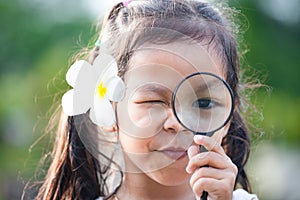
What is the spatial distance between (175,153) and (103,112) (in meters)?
0.38

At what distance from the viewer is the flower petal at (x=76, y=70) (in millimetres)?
3061

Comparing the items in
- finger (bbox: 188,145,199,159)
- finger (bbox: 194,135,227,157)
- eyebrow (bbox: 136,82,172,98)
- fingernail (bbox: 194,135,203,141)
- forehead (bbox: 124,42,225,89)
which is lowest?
finger (bbox: 188,145,199,159)

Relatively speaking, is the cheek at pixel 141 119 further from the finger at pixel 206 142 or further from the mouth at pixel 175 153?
the finger at pixel 206 142

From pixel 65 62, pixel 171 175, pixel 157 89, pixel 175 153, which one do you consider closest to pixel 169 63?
pixel 157 89

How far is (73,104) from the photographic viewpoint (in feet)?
10.1

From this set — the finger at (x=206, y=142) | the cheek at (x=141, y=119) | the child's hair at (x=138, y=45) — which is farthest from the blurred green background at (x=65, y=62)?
the finger at (x=206, y=142)

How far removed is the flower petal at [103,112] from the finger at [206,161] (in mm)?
554

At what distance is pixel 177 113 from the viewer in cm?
255

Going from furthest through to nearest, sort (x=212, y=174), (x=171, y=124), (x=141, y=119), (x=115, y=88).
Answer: (x=115, y=88) → (x=141, y=119) → (x=171, y=124) → (x=212, y=174)

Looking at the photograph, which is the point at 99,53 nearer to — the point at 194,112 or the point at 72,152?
the point at 72,152

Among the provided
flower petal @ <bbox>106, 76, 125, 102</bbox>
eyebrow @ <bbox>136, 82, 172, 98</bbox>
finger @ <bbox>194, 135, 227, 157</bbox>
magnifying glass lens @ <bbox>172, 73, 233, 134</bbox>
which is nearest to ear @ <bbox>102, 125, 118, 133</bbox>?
flower petal @ <bbox>106, 76, 125, 102</bbox>

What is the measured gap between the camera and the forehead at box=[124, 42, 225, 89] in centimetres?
274

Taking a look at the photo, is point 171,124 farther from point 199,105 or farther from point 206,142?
point 206,142

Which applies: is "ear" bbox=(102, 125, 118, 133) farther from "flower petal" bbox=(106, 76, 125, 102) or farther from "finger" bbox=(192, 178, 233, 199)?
"finger" bbox=(192, 178, 233, 199)
